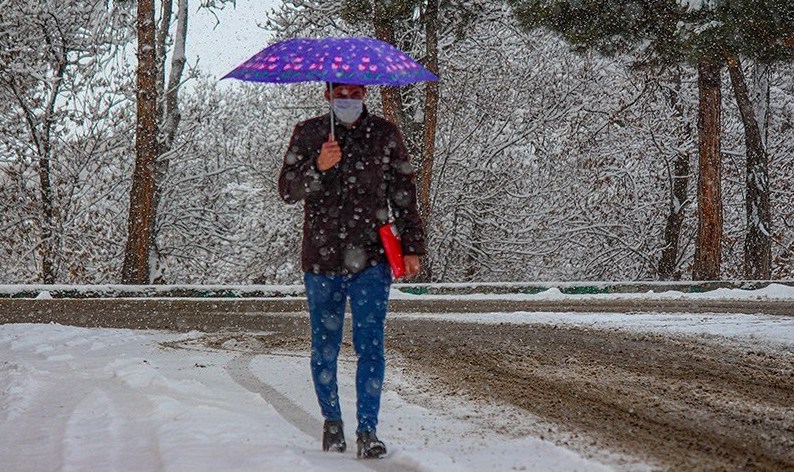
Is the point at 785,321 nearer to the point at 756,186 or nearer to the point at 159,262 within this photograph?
the point at 756,186

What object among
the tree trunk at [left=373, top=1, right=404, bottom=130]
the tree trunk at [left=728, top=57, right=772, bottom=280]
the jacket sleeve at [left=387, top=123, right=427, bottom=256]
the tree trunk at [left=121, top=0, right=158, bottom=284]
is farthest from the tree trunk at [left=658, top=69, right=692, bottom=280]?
the jacket sleeve at [left=387, top=123, right=427, bottom=256]

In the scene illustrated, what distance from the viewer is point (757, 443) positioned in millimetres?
4648

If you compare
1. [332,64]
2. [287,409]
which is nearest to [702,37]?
[287,409]

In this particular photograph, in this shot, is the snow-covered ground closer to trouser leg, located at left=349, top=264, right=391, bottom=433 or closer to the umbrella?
trouser leg, located at left=349, top=264, right=391, bottom=433

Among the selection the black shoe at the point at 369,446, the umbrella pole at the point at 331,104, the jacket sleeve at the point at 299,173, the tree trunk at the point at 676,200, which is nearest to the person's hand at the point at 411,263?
the jacket sleeve at the point at 299,173

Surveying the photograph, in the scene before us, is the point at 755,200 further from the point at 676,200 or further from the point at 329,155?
the point at 329,155

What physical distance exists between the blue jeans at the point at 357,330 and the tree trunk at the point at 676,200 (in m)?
21.7

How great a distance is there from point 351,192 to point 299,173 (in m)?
0.28

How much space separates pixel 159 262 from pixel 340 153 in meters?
20.4

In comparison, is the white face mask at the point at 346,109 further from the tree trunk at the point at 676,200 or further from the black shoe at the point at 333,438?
the tree trunk at the point at 676,200

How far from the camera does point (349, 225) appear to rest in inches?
191

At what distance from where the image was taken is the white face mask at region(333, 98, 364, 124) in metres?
4.89

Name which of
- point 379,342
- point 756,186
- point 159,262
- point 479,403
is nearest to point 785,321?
point 479,403

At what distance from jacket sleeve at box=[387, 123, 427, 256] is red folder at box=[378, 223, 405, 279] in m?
0.10
